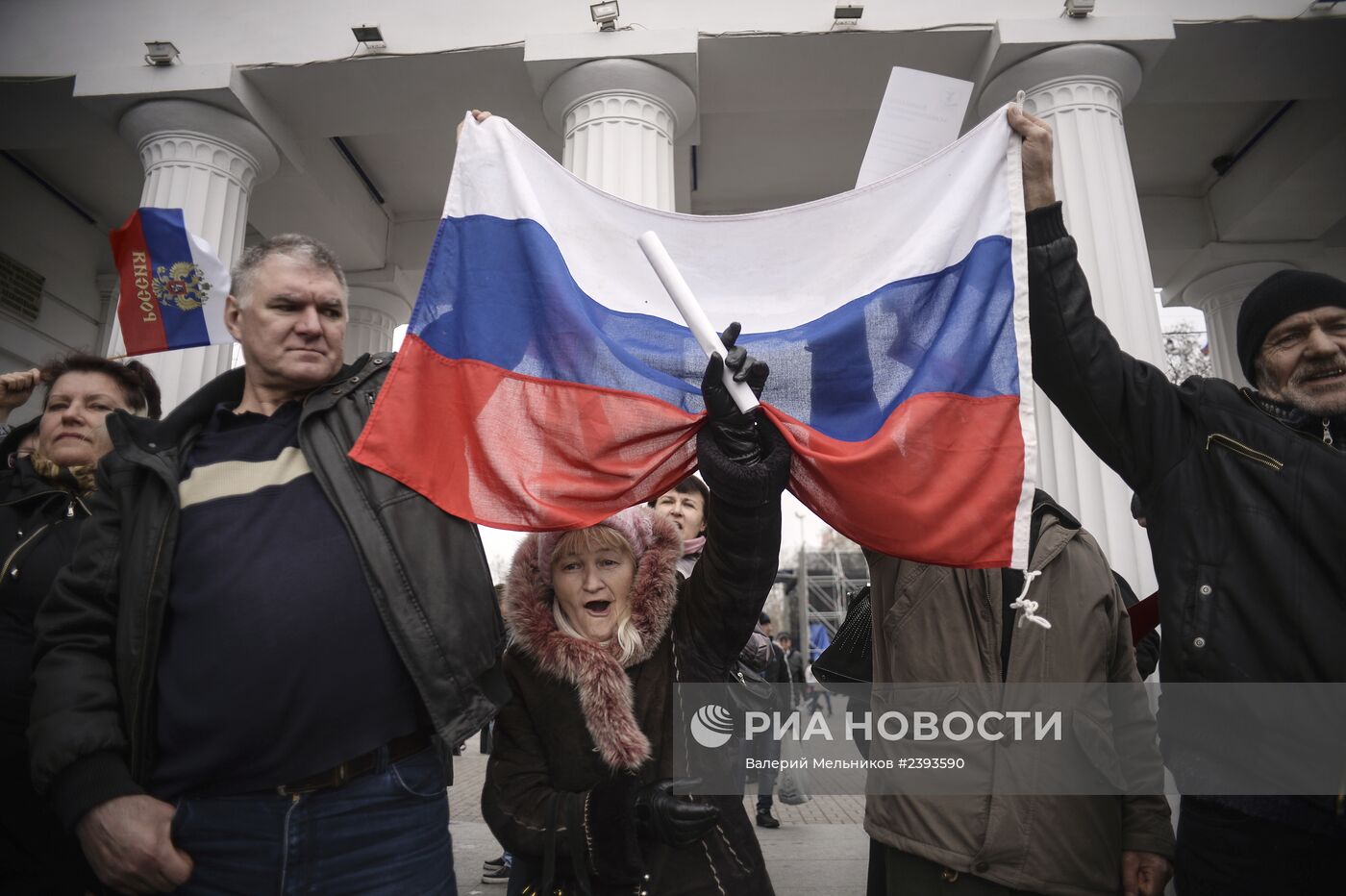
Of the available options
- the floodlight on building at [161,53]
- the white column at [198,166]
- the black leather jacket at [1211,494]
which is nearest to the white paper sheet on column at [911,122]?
the black leather jacket at [1211,494]

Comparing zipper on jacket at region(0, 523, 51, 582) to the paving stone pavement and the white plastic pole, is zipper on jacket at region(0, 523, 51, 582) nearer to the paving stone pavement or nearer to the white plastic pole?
the white plastic pole

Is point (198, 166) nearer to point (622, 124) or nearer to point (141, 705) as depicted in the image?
point (622, 124)

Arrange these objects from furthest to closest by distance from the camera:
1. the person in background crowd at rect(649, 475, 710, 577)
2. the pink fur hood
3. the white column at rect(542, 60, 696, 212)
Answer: the white column at rect(542, 60, 696, 212) < the person in background crowd at rect(649, 475, 710, 577) < the pink fur hood

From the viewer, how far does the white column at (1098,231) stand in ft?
15.7

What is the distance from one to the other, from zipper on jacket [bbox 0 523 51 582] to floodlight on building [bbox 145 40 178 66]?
198 inches

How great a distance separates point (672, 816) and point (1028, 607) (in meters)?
1.01

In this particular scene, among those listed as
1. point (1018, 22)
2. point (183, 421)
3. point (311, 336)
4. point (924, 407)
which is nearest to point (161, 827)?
point (183, 421)

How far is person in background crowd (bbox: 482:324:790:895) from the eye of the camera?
1.72 meters

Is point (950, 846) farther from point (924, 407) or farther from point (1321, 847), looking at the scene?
point (924, 407)

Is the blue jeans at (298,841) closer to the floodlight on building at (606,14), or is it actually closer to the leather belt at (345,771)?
the leather belt at (345,771)

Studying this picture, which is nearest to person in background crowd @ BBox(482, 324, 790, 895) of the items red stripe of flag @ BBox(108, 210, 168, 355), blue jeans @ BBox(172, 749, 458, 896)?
blue jeans @ BBox(172, 749, 458, 896)

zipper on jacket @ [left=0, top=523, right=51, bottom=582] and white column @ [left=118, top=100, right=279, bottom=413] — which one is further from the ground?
white column @ [left=118, top=100, right=279, bottom=413]

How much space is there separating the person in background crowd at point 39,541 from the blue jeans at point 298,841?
899 millimetres

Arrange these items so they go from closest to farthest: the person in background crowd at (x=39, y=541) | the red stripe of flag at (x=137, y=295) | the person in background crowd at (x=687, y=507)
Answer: the person in background crowd at (x=39, y=541) → the person in background crowd at (x=687, y=507) → the red stripe of flag at (x=137, y=295)
